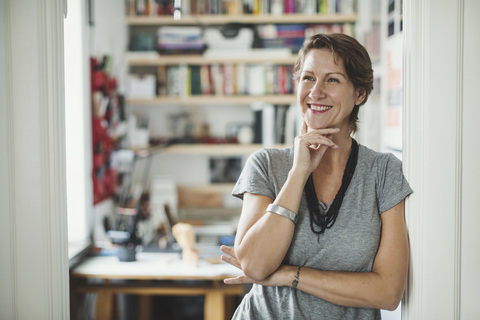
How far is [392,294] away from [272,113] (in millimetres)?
2636

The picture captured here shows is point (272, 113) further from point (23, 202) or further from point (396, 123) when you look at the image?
point (23, 202)

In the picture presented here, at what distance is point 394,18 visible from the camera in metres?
2.55

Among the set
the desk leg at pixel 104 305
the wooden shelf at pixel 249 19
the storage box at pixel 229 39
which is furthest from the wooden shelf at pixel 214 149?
the desk leg at pixel 104 305

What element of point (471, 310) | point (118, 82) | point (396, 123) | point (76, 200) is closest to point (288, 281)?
point (471, 310)

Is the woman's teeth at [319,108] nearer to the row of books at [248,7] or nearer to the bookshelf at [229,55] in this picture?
the bookshelf at [229,55]

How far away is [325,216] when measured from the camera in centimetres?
134

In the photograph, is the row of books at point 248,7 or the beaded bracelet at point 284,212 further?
the row of books at point 248,7

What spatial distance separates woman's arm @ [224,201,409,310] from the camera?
1271 millimetres

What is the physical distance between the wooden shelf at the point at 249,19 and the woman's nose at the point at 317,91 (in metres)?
2.54

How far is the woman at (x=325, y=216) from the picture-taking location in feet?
4.22

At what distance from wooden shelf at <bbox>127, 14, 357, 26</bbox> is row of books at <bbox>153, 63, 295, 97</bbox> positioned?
0.34 meters

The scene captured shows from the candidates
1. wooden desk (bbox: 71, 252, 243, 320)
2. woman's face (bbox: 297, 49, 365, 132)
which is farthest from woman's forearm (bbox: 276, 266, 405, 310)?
wooden desk (bbox: 71, 252, 243, 320)

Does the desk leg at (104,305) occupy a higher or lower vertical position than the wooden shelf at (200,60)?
lower

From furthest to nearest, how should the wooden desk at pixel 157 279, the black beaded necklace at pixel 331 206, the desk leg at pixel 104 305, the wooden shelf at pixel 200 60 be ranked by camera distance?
the wooden shelf at pixel 200 60, the desk leg at pixel 104 305, the wooden desk at pixel 157 279, the black beaded necklace at pixel 331 206
